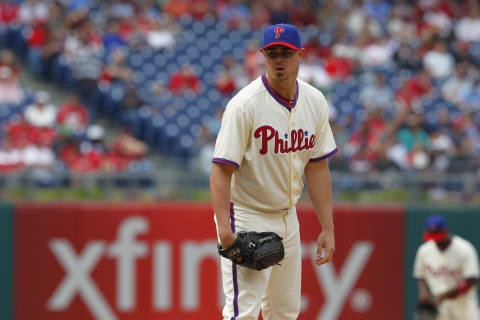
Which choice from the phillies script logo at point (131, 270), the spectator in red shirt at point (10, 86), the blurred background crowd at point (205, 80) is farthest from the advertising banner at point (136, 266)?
the spectator in red shirt at point (10, 86)

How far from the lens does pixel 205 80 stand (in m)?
12.5

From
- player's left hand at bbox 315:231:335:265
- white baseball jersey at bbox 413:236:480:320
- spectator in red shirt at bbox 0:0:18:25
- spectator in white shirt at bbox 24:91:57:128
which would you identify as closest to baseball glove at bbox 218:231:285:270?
player's left hand at bbox 315:231:335:265

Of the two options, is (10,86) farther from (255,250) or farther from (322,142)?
(255,250)

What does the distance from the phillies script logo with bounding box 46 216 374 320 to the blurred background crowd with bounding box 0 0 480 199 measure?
2.37 ft

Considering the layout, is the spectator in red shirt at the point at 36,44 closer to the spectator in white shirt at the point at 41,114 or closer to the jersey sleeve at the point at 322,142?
the spectator in white shirt at the point at 41,114

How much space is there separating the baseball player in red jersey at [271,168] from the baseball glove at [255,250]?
5 centimetres

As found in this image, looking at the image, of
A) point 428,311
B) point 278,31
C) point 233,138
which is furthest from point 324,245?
point 428,311

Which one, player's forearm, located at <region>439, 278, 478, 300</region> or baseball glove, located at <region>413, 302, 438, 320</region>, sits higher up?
player's forearm, located at <region>439, 278, 478, 300</region>

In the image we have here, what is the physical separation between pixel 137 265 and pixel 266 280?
4.35 m

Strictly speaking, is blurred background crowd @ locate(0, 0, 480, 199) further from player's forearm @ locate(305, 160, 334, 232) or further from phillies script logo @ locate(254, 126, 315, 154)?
phillies script logo @ locate(254, 126, 315, 154)

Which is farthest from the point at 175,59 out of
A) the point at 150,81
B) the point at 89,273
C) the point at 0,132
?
the point at 89,273

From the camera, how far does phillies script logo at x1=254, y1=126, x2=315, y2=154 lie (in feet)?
13.0

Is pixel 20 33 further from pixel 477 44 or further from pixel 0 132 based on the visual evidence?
pixel 477 44

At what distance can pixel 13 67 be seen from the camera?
11.4 meters
